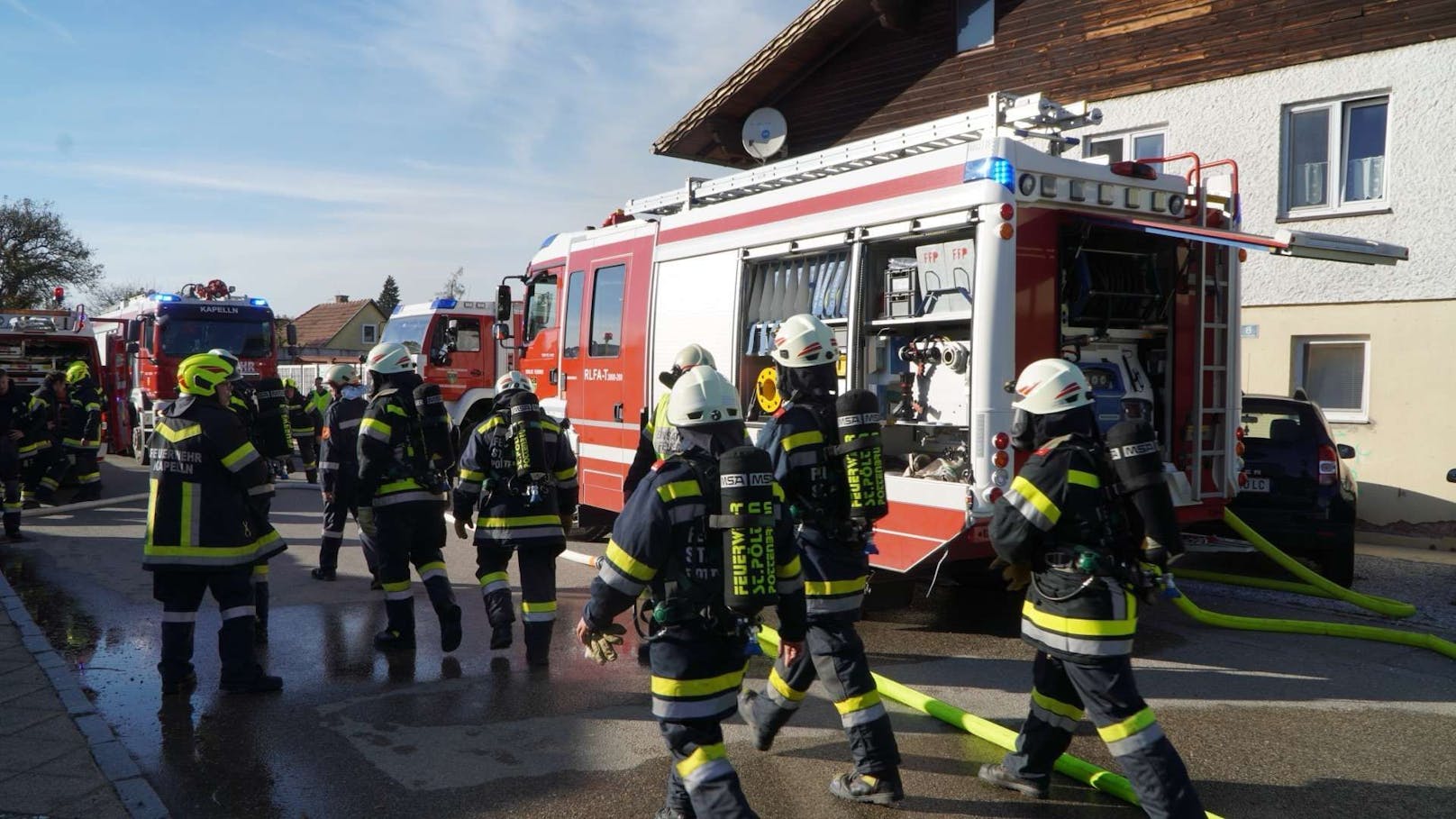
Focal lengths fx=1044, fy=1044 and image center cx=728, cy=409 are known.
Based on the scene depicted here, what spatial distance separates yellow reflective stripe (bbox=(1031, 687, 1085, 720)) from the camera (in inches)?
156

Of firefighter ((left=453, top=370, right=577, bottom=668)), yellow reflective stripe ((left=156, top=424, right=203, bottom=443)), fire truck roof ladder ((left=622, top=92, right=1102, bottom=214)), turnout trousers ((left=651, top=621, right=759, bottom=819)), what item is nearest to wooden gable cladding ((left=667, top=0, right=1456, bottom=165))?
fire truck roof ladder ((left=622, top=92, right=1102, bottom=214))

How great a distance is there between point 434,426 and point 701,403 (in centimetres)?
349

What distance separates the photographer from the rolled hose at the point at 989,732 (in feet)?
13.7

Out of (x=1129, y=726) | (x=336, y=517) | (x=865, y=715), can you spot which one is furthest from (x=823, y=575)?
(x=336, y=517)

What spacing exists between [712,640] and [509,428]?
3.19 metres

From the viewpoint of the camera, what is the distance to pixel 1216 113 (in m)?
12.8

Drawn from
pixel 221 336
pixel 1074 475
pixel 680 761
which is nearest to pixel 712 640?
pixel 680 761

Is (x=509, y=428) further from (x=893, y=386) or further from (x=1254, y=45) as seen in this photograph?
(x=1254, y=45)

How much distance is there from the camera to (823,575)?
4422mm

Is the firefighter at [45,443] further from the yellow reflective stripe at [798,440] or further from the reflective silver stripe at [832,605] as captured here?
the reflective silver stripe at [832,605]

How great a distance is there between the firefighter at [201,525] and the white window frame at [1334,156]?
11.7 metres

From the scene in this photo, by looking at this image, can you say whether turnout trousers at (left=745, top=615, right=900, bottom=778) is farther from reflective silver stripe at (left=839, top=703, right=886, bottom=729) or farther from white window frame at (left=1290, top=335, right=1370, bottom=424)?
white window frame at (left=1290, top=335, right=1370, bottom=424)

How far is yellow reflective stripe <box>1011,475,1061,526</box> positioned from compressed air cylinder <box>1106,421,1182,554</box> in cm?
43

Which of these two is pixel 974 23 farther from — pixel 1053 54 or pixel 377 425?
pixel 377 425
